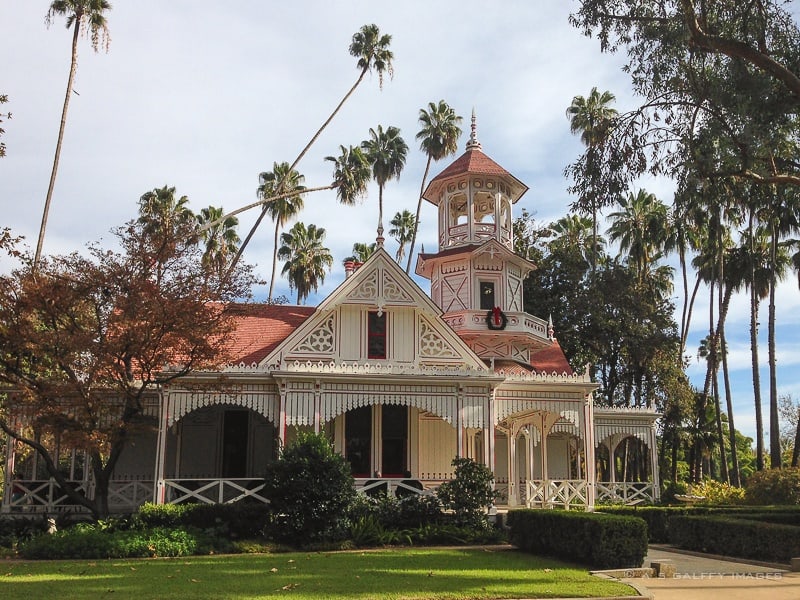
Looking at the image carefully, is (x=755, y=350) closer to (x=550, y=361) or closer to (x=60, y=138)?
(x=550, y=361)

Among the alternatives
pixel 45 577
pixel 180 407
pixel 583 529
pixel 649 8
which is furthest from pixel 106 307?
pixel 649 8

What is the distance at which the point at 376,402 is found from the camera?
2180 cm

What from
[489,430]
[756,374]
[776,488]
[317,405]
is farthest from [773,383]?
[317,405]

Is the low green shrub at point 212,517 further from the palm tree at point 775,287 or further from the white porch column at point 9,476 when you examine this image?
the palm tree at point 775,287

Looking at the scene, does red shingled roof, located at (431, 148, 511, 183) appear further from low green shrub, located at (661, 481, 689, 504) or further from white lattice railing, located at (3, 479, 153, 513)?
white lattice railing, located at (3, 479, 153, 513)

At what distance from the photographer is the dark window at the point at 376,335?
23703 mm

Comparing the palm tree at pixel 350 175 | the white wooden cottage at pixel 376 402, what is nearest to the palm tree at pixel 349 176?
the palm tree at pixel 350 175

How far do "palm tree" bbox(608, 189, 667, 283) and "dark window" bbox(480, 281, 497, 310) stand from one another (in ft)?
58.2

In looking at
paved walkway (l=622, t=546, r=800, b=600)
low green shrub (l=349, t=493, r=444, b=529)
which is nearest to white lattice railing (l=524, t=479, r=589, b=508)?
low green shrub (l=349, t=493, r=444, b=529)

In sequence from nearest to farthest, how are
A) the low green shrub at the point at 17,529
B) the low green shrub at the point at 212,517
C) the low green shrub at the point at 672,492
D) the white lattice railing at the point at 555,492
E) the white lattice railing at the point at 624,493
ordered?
the low green shrub at the point at 17,529, the low green shrub at the point at 212,517, the white lattice railing at the point at 555,492, the white lattice railing at the point at 624,493, the low green shrub at the point at 672,492

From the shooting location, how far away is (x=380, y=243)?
78.2 ft

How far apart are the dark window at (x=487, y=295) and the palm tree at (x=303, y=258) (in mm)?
28556

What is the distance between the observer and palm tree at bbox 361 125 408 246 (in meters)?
50.8

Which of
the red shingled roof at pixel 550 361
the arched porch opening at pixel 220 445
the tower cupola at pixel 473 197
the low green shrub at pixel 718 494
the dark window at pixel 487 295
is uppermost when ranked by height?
the tower cupola at pixel 473 197
